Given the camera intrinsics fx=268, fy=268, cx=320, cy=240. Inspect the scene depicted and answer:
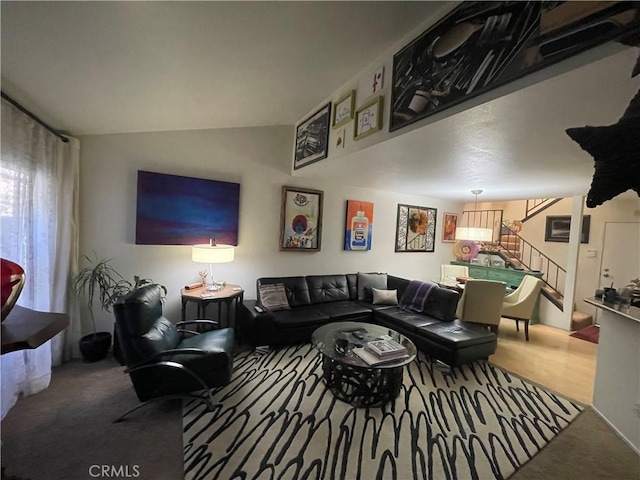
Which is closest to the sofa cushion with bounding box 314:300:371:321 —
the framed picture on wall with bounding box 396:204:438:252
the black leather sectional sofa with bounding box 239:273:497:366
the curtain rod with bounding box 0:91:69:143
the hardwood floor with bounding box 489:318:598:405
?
the black leather sectional sofa with bounding box 239:273:497:366

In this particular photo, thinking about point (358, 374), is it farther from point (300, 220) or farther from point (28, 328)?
point (300, 220)

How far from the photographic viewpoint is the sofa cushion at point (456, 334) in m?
2.88

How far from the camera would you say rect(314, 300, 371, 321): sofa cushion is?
3629 millimetres

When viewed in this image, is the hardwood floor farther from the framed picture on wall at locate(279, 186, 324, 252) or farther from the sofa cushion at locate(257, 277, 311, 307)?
the framed picture on wall at locate(279, 186, 324, 252)

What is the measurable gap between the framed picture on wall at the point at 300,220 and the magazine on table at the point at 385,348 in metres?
2.07

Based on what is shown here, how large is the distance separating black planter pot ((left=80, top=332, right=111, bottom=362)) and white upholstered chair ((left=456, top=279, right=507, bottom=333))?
4.50m

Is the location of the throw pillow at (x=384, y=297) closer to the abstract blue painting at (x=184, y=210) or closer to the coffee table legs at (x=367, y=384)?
the coffee table legs at (x=367, y=384)

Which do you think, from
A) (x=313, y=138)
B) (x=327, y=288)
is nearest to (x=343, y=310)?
(x=327, y=288)

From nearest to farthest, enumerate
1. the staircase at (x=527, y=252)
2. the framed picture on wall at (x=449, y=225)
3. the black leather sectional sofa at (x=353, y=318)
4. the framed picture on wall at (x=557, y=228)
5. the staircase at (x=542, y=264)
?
the black leather sectional sofa at (x=353, y=318)
the staircase at (x=542, y=264)
the staircase at (x=527, y=252)
the framed picture on wall at (x=557, y=228)
the framed picture on wall at (x=449, y=225)

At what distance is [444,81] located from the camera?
5.28 ft

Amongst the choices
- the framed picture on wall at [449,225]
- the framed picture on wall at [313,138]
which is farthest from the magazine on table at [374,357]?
the framed picture on wall at [449,225]

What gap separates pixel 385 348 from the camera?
7.80ft

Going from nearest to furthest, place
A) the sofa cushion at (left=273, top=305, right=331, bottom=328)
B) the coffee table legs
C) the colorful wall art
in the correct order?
the coffee table legs → the sofa cushion at (left=273, top=305, right=331, bottom=328) → the colorful wall art

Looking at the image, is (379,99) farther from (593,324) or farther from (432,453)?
(593,324)
